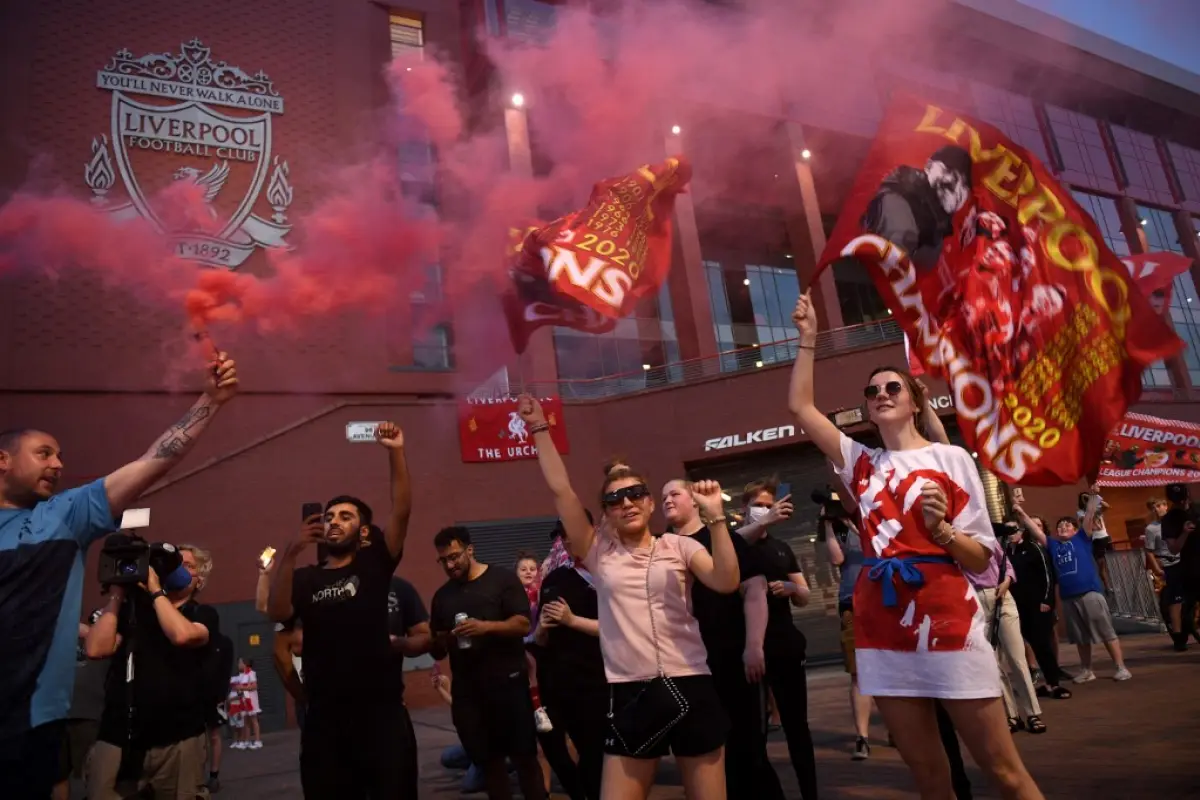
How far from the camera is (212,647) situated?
16.1 feet

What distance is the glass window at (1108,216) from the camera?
27.3 m

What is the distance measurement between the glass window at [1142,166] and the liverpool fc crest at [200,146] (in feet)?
91.1

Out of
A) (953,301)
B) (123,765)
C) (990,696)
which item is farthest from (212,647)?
(953,301)

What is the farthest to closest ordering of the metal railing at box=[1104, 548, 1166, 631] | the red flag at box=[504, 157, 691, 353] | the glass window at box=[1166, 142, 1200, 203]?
the glass window at box=[1166, 142, 1200, 203] → the metal railing at box=[1104, 548, 1166, 631] → the red flag at box=[504, 157, 691, 353]

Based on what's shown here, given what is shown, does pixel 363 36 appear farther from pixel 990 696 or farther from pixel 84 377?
pixel 990 696

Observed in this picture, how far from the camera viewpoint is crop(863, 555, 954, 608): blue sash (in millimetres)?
3076

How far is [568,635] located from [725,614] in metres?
1.19

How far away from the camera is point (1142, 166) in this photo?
29203 mm

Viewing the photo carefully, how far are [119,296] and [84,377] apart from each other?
1682 mm

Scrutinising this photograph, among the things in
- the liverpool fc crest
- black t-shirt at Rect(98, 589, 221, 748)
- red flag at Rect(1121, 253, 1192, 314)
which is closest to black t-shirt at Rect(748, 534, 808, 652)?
red flag at Rect(1121, 253, 1192, 314)

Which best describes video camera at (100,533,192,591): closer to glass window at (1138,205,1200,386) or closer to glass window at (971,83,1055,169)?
glass window at (971,83,1055,169)

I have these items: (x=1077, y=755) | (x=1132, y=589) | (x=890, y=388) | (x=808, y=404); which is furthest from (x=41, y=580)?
(x=1132, y=589)

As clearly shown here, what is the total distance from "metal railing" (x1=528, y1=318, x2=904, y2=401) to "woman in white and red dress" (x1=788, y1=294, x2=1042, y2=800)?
47.5ft

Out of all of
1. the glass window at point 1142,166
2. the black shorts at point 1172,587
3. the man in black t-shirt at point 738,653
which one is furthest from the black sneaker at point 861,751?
the glass window at point 1142,166
